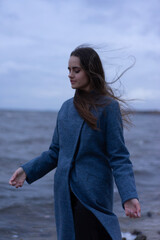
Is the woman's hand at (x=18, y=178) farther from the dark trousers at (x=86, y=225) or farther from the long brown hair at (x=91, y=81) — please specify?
the long brown hair at (x=91, y=81)

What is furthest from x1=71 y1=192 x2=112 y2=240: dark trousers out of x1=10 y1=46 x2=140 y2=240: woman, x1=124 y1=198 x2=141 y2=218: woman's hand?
x1=124 y1=198 x2=141 y2=218: woman's hand

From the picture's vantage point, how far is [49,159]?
2.62m

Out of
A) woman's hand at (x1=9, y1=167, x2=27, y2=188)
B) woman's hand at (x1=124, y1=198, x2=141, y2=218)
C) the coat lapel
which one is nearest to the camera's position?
woman's hand at (x1=124, y1=198, x2=141, y2=218)

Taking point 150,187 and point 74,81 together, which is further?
point 150,187

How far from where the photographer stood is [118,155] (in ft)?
7.52

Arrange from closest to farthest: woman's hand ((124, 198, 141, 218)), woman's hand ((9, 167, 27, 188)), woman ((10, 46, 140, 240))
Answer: woman's hand ((124, 198, 141, 218)) < woman ((10, 46, 140, 240)) < woman's hand ((9, 167, 27, 188))

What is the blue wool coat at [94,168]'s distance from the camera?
229 centimetres

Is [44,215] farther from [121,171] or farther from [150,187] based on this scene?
[121,171]

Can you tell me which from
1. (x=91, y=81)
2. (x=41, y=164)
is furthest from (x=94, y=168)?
(x=91, y=81)

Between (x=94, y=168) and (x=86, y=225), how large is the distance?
1.17ft

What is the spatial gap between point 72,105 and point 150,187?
21.4 feet

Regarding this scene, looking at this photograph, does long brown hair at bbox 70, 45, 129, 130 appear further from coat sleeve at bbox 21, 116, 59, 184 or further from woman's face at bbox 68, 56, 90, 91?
coat sleeve at bbox 21, 116, 59, 184

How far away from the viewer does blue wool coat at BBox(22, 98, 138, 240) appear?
229cm

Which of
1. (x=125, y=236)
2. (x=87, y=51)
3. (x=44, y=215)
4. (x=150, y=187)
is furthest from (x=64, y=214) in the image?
(x=150, y=187)
